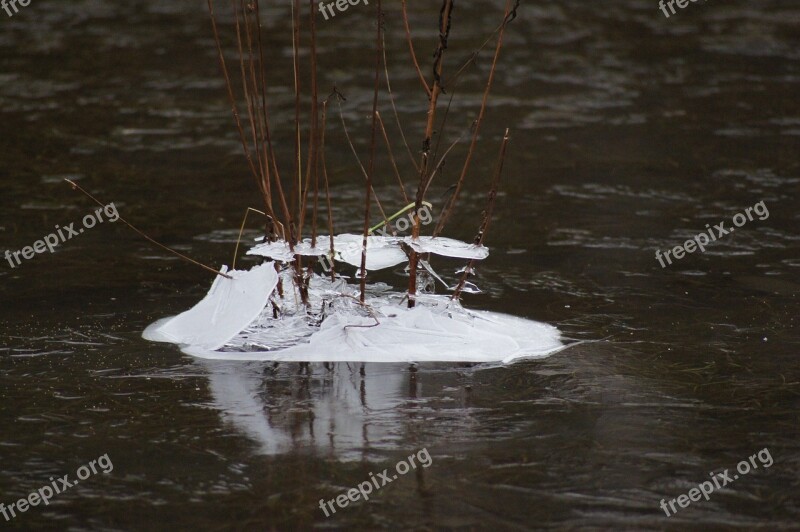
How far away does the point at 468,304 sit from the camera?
17.4 ft

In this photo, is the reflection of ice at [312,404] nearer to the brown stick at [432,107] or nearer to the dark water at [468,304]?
the dark water at [468,304]

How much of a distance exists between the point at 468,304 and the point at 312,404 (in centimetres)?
141

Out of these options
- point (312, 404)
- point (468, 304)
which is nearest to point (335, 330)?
point (312, 404)

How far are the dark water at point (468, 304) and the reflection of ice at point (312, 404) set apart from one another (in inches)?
0.5

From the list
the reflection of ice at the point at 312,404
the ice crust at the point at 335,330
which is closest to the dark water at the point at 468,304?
the reflection of ice at the point at 312,404

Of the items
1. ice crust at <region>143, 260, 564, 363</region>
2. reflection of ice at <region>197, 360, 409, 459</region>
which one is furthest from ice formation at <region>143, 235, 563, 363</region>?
reflection of ice at <region>197, 360, 409, 459</region>

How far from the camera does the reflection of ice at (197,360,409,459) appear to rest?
3.81 m

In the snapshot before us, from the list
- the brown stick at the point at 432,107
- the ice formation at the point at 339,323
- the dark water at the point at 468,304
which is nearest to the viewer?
the dark water at the point at 468,304

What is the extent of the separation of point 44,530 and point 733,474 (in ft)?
7.02

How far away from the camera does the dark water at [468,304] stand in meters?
3.46

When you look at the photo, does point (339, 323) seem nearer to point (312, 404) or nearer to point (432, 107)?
point (312, 404)

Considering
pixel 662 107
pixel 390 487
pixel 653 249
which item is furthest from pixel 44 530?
pixel 662 107

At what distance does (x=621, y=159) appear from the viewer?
8.05 meters

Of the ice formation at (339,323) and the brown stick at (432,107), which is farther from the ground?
the brown stick at (432,107)
